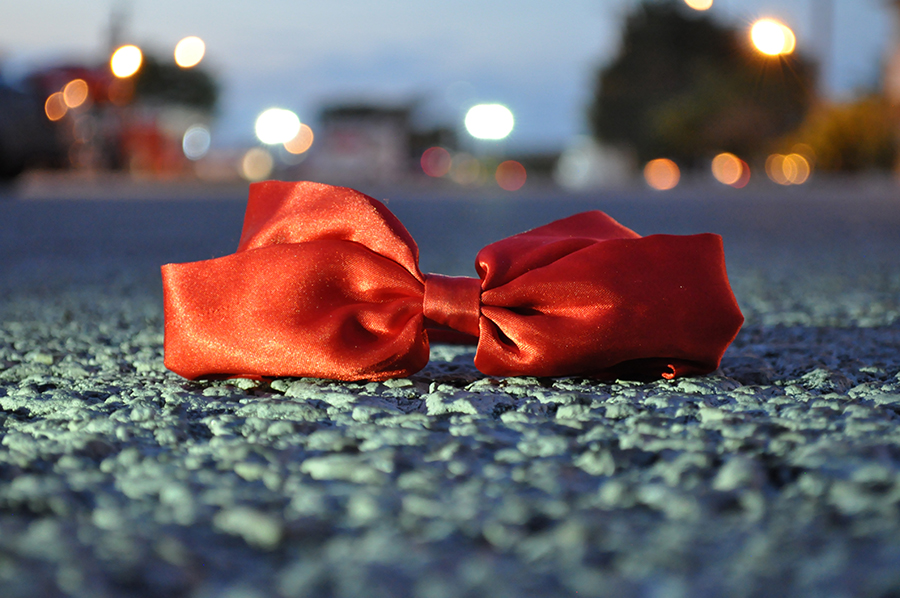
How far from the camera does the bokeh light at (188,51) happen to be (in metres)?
14.9

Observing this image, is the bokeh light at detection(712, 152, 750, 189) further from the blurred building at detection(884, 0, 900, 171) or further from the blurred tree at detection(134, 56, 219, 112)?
the blurred tree at detection(134, 56, 219, 112)

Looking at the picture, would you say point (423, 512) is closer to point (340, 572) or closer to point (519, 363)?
point (340, 572)

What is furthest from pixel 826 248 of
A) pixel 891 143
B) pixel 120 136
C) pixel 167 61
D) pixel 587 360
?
pixel 167 61

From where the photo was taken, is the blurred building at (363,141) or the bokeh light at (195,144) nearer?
the blurred building at (363,141)

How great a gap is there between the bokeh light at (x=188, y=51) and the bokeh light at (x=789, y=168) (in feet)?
41.6

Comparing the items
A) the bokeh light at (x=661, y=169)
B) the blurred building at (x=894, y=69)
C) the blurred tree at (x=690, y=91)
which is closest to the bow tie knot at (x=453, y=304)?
the blurred building at (x=894, y=69)

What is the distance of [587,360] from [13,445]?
2.05ft

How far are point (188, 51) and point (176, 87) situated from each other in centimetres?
2754

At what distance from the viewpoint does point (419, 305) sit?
1.00m

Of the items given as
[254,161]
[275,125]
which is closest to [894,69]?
[254,161]

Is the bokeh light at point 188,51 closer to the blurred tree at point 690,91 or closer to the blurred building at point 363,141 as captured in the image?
the blurred building at point 363,141

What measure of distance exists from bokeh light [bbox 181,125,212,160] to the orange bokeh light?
74.7ft

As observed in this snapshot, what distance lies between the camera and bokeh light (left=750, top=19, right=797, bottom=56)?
8242 mm

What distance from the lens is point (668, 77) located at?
39.4 meters
